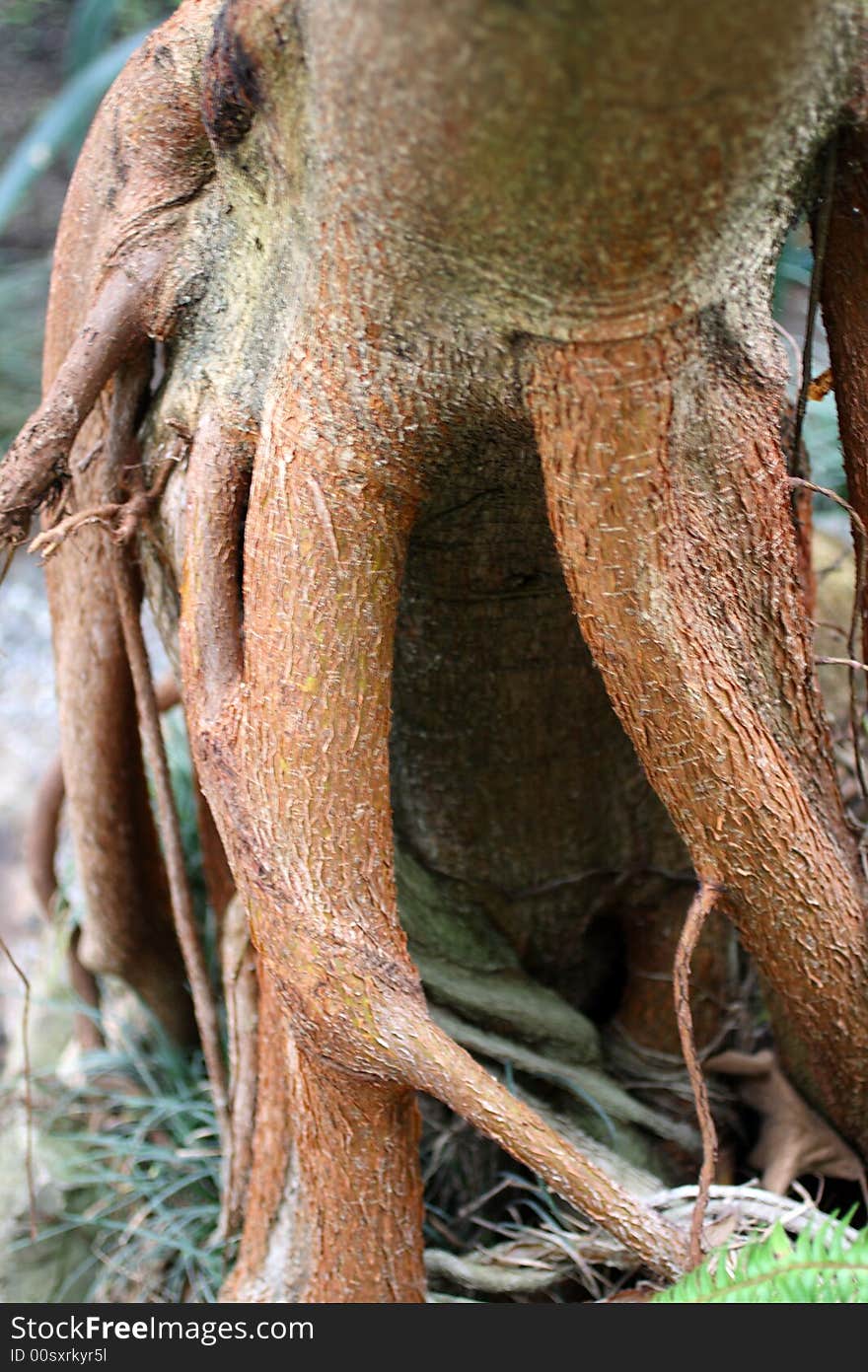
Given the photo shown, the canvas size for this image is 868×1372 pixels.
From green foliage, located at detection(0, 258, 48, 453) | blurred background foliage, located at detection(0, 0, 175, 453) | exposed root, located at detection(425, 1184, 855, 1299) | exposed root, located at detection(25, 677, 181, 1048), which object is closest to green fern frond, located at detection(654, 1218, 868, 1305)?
exposed root, located at detection(425, 1184, 855, 1299)

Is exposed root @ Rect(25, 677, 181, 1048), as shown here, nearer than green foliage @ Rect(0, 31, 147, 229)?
Yes

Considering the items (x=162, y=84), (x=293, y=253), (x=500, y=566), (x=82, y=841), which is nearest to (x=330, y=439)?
(x=293, y=253)

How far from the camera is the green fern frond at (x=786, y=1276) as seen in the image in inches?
28.9

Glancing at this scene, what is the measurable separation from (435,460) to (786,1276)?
609mm

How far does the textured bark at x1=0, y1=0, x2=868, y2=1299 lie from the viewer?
62cm

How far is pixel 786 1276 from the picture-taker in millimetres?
750

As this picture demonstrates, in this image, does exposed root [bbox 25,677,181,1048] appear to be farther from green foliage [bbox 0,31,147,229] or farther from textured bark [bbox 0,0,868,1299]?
green foliage [bbox 0,31,147,229]

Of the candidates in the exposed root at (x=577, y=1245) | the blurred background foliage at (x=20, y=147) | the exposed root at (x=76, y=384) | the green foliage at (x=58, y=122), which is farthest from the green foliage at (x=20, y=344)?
the exposed root at (x=577, y=1245)

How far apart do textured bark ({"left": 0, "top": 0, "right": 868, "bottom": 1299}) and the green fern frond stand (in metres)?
0.07

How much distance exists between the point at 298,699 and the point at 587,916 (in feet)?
1.90

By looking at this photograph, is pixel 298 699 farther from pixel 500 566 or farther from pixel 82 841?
pixel 82 841

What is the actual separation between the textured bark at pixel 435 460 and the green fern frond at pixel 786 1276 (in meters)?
0.07

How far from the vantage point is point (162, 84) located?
0.93 meters

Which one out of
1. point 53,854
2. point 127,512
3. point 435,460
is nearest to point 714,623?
point 435,460
